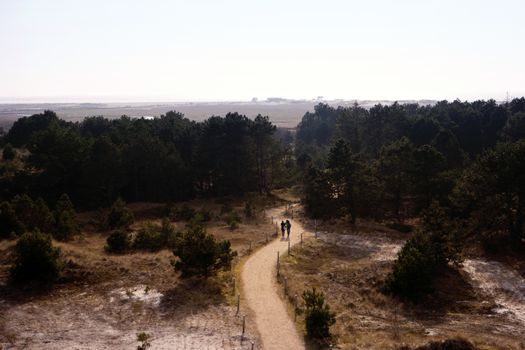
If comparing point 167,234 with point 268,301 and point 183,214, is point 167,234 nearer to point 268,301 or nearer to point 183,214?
point 183,214

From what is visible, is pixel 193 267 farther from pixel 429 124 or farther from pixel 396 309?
pixel 429 124

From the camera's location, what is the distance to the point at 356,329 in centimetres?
2603

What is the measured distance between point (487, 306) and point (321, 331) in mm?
15114

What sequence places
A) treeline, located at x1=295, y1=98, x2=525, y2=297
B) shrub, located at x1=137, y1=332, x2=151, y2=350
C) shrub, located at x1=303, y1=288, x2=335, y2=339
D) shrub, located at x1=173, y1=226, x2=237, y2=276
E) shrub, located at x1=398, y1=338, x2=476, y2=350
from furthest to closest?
1. treeline, located at x1=295, y1=98, x2=525, y2=297
2. shrub, located at x1=173, y1=226, x2=237, y2=276
3. shrub, located at x1=303, y1=288, x2=335, y2=339
4. shrub, located at x1=137, y1=332, x2=151, y2=350
5. shrub, located at x1=398, y1=338, x2=476, y2=350

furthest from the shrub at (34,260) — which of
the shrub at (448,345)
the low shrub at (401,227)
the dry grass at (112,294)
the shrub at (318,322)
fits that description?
the low shrub at (401,227)

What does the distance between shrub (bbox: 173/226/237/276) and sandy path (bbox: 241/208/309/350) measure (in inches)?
104

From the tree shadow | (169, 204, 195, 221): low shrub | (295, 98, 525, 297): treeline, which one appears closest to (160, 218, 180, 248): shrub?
the tree shadow

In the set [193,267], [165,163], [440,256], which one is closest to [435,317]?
[440,256]

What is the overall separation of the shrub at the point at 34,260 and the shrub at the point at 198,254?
8270mm

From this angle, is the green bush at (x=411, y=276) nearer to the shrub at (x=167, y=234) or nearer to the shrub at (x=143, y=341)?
the shrub at (x=143, y=341)

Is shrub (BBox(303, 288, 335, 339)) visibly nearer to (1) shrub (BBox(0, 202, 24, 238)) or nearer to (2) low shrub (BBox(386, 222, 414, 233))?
(1) shrub (BBox(0, 202, 24, 238))

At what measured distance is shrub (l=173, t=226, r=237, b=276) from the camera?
3219 cm

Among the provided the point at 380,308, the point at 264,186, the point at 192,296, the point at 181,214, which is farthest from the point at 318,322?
the point at 264,186

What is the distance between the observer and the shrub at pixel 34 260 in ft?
102
